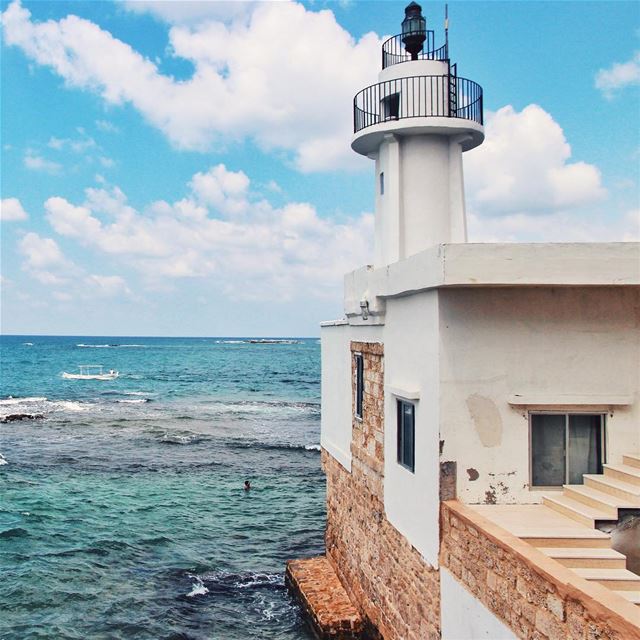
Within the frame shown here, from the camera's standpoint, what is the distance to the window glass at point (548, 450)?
8.98 metres

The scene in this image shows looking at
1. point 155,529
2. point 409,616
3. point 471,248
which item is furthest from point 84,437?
point 471,248

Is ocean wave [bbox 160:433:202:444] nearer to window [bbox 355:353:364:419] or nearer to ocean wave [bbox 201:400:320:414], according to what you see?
ocean wave [bbox 201:400:320:414]

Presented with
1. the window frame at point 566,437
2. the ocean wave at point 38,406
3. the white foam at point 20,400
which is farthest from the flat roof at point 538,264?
the white foam at point 20,400

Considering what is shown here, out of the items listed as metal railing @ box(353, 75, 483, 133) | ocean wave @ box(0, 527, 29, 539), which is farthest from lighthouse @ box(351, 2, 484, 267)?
ocean wave @ box(0, 527, 29, 539)

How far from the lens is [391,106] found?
13688 millimetres

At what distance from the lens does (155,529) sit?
2023 cm

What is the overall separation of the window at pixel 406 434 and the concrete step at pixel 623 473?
7.97 feet

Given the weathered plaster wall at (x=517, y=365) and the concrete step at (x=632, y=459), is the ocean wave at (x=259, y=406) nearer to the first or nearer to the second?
the weathered plaster wall at (x=517, y=365)

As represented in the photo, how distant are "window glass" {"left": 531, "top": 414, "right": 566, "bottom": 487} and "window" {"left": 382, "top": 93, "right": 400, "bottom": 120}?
6973mm

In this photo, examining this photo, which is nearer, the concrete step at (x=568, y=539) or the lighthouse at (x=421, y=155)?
the concrete step at (x=568, y=539)

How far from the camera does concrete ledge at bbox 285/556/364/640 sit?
40.6 feet

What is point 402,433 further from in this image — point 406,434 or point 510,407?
point 510,407

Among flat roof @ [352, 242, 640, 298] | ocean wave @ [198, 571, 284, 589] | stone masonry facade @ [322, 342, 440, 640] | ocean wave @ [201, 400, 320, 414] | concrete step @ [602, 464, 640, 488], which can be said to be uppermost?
flat roof @ [352, 242, 640, 298]

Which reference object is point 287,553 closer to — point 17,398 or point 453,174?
point 453,174
